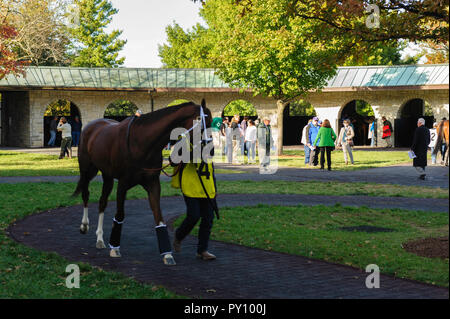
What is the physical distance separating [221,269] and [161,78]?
1345 inches

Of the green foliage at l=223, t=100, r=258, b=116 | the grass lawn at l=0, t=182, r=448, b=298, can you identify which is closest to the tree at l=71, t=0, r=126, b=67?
the green foliage at l=223, t=100, r=258, b=116

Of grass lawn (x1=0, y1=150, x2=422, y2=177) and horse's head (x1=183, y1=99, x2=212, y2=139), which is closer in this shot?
horse's head (x1=183, y1=99, x2=212, y2=139)

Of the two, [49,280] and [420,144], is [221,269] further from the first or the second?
[420,144]

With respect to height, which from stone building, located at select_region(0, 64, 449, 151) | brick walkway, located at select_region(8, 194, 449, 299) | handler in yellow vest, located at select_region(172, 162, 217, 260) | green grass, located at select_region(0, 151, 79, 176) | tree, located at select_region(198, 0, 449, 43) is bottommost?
brick walkway, located at select_region(8, 194, 449, 299)

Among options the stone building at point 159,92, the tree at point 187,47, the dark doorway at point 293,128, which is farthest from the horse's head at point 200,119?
the tree at point 187,47

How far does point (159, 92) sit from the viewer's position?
133 feet

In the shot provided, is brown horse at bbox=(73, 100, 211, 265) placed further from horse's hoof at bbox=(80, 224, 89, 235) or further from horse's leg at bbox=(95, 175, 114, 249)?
horse's hoof at bbox=(80, 224, 89, 235)

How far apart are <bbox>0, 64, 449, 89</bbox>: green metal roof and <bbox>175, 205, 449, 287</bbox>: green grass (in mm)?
26605

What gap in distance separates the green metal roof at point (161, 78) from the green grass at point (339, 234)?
87.3 ft

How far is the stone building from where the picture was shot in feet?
123

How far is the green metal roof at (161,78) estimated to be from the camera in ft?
121

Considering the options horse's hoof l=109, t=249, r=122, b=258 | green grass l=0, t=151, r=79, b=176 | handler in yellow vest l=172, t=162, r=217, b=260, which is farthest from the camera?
green grass l=0, t=151, r=79, b=176

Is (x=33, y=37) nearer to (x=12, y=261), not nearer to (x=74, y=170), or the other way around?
(x=74, y=170)
